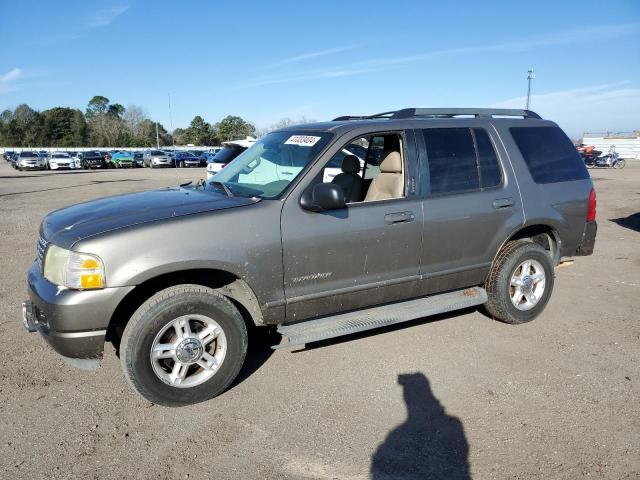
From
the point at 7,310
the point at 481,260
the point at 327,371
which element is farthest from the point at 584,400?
the point at 7,310

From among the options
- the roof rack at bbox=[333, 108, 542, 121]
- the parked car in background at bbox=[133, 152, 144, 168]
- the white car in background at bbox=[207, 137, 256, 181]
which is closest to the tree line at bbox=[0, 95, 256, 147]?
the parked car in background at bbox=[133, 152, 144, 168]

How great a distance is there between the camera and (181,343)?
10.7ft

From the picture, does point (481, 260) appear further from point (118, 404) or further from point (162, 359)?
point (118, 404)

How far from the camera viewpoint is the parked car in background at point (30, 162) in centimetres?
3906

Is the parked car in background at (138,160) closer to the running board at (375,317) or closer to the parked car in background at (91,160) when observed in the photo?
the parked car in background at (91,160)

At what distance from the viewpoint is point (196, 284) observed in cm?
349

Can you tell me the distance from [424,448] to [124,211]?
2.54 m

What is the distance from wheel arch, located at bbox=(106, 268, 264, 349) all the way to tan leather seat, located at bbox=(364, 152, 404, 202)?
1.30 m

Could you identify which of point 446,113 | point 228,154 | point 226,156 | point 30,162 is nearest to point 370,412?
point 446,113

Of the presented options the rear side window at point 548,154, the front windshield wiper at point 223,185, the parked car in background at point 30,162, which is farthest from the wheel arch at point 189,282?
the parked car in background at point 30,162

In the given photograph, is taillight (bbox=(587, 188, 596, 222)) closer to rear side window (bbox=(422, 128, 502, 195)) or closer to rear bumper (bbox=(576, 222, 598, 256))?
rear bumper (bbox=(576, 222, 598, 256))

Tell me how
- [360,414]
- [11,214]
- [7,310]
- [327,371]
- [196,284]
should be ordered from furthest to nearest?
[11,214] → [7,310] → [327,371] → [196,284] → [360,414]

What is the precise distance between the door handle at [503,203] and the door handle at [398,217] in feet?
3.08

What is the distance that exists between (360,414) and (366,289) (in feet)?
3.28
